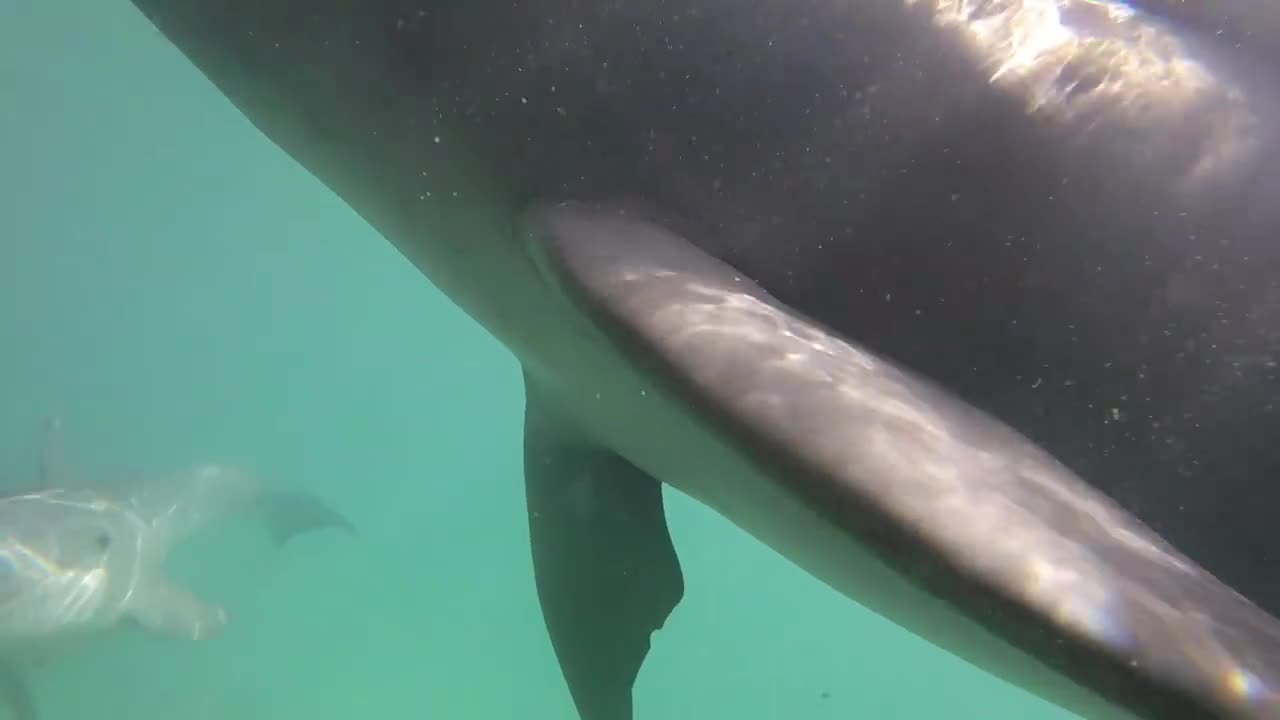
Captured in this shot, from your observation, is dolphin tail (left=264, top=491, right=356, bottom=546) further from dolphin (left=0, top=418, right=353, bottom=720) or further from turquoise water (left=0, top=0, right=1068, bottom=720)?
turquoise water (left=0, top=0, right=1068, bottom=720)

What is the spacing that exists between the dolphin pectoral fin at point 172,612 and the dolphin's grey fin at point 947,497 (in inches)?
497

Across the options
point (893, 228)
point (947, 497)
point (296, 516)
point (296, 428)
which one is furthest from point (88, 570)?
point (296, 428)

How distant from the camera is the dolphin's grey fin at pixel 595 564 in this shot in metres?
4.65

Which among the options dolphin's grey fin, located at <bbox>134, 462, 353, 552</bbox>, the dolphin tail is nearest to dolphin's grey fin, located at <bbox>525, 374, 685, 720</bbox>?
dolphin's grey fin, located at <bbox>134, 462, 353, 552</bbox>


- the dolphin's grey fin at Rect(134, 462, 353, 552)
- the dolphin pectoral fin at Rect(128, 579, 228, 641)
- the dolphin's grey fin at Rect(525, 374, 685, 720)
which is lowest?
the dolphin's grey fin at Rect(525, 374, 685, 720)

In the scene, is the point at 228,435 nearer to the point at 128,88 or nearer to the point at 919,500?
the point at 128,88

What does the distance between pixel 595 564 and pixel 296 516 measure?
1542cm

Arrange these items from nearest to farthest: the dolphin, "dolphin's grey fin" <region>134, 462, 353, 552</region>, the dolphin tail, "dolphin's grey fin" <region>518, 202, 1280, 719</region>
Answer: "dolphin's grey fin" <region>518, 202, 1280, 719</region> < the dolphin < "dolphin's grey fin" <region>134, 462, 353, 552</region> < the dolphin tail

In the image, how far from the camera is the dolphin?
10922 mm

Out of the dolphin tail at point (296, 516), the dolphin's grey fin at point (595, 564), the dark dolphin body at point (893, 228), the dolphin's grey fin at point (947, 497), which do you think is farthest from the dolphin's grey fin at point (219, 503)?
the dolphin's grey fin at point (947, 497)

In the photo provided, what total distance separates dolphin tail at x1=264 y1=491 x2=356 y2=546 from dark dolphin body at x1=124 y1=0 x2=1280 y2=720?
54.6 feet

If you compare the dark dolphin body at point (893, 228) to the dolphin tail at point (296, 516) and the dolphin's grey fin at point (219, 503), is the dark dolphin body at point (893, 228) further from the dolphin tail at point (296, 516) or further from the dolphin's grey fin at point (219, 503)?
the dolphin tail at point (296, 516)

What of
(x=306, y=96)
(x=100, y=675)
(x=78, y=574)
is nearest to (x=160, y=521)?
(x=78, y=574)

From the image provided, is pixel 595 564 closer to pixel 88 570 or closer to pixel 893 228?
pixel 893 228
